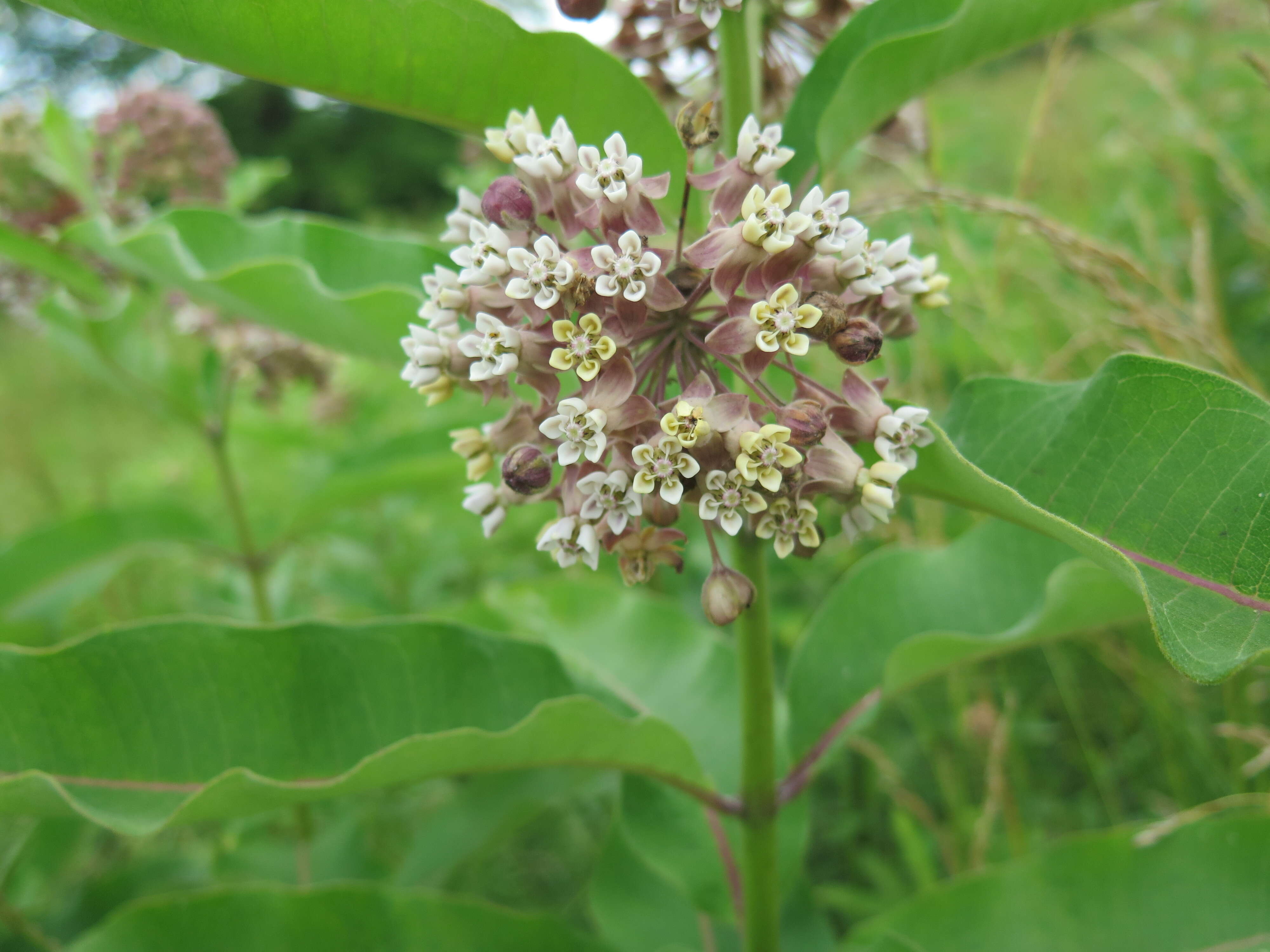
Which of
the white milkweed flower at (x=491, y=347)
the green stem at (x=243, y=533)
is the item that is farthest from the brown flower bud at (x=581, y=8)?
the green stem at (x=243, y=533)

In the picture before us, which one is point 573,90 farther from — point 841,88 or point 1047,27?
point 1047,27

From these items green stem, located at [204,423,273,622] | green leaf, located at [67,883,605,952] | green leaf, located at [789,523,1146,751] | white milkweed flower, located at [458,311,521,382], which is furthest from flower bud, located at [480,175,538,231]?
green stem, located at [204,423,273,622]

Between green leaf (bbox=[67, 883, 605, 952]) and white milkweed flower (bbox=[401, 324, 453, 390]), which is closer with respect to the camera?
white milkweed flower (bbox=[401, 324, 453, 390])

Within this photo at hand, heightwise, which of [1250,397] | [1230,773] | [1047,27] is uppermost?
[1047,27]

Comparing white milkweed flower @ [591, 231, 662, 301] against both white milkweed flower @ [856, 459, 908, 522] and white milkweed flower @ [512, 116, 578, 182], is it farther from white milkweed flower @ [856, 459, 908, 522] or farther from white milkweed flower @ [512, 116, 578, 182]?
white milkweed flower @ [856, 459, 908, 522]

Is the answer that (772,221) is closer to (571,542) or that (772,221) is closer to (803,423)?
(803,423)

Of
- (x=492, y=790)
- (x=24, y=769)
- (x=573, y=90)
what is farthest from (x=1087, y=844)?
(x=24, y=769)
